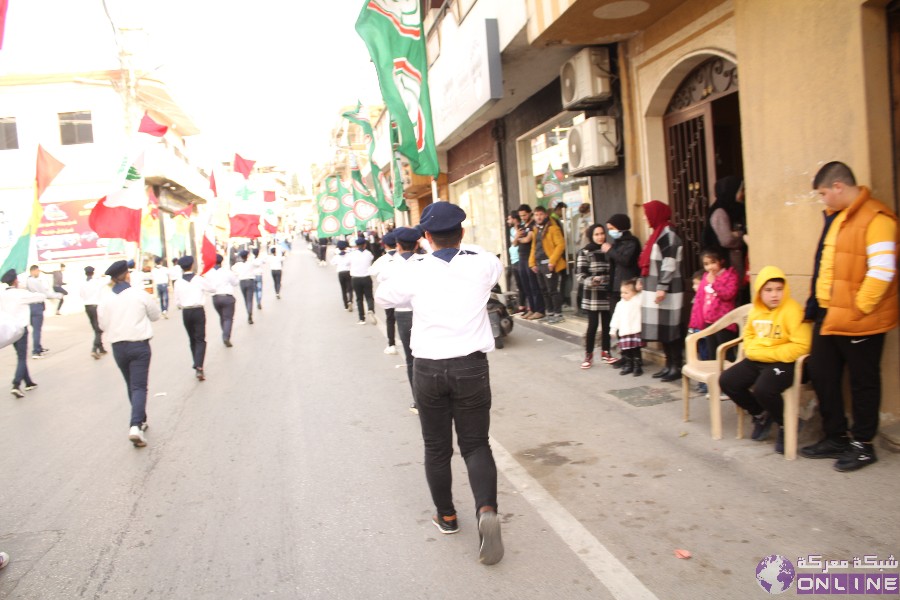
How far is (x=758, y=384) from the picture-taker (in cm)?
484

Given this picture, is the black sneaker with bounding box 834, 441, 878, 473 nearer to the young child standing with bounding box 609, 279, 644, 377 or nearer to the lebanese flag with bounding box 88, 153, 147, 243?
the young child standing with bounding box 609, 279, 644, 377

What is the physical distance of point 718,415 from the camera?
5.31 meters

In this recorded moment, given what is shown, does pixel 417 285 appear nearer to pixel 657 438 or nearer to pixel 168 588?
pixel 168 588

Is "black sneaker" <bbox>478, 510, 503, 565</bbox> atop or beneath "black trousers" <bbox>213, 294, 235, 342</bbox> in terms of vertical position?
beneath

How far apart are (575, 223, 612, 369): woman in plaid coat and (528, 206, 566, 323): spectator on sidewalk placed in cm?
207

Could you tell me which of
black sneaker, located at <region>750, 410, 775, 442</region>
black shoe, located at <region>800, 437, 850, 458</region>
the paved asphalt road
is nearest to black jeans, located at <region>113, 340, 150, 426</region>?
the paved asphalt road

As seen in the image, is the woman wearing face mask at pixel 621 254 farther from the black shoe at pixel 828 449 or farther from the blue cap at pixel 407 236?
the black shoe at pixel 828 449

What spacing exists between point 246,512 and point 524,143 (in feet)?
35.5

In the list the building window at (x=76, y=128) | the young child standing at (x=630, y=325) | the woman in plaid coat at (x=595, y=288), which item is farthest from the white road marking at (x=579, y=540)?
the building window at (x=76, y=128)

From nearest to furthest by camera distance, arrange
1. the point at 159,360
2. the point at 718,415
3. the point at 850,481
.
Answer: the point at 850,481 → the point at 718,415 → the point at 159,360

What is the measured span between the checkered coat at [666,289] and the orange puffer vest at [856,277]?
104 inches

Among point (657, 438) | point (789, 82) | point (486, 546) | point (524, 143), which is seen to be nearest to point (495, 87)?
point (524, 143)

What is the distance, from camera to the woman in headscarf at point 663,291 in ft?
23.2

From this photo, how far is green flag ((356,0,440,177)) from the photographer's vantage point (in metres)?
10.9
